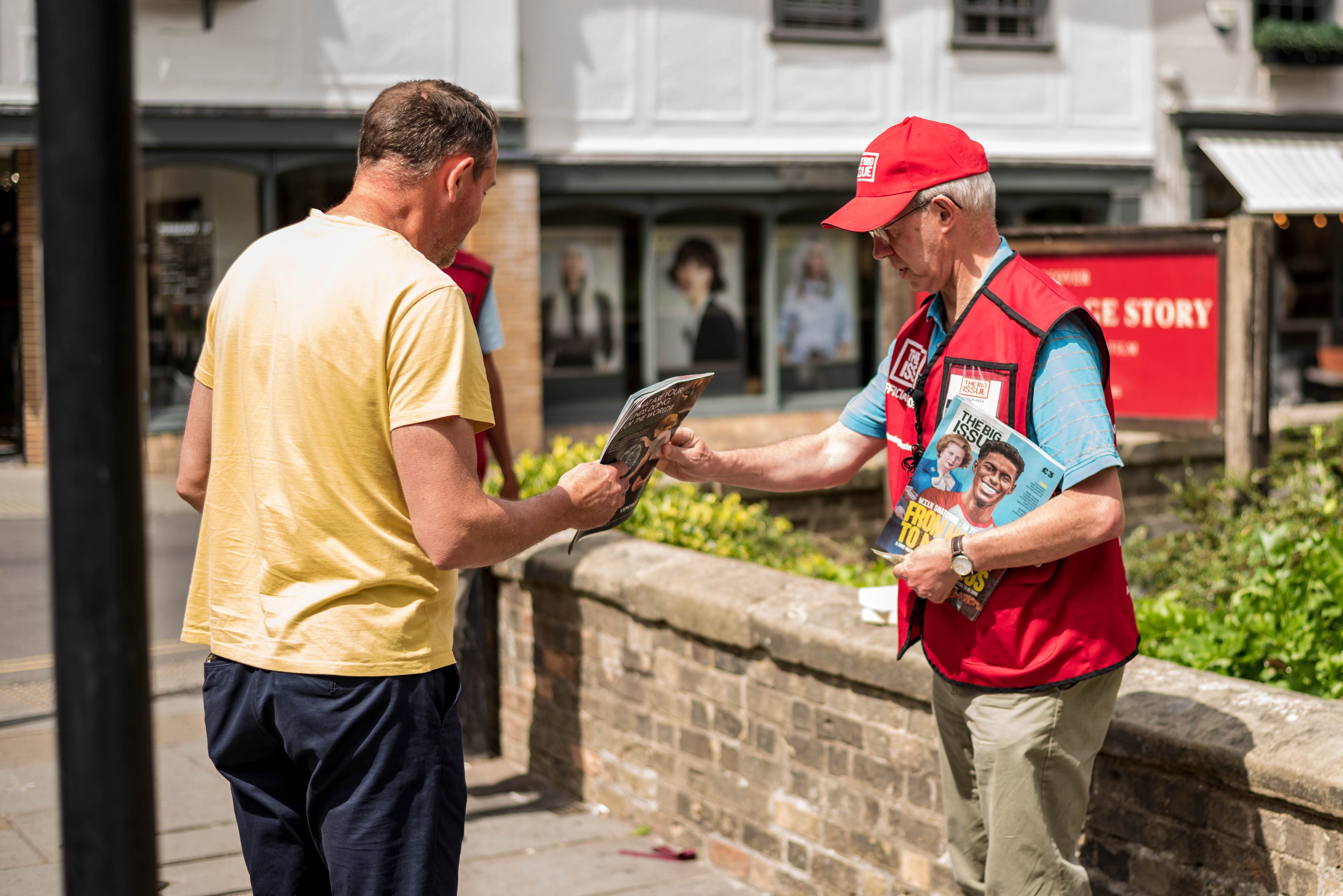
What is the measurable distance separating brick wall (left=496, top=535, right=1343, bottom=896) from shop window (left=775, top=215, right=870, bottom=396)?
37.3 feet

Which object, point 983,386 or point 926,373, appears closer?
point 983,386

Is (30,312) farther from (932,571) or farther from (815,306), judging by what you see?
(932,571)

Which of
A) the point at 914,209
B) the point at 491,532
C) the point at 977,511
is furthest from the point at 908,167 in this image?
the point at 491,532

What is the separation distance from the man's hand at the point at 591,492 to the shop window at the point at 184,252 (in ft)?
39.9

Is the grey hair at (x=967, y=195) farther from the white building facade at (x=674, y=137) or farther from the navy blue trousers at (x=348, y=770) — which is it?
the white building facade at (x=674, y=137)

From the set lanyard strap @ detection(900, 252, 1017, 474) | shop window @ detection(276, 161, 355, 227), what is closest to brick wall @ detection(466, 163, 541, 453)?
shop window @ detection(276, 161, 355, 227)

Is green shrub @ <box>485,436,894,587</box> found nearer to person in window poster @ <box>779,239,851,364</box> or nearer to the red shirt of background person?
the red shirt of background person

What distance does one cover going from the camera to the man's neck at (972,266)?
2.78 meters

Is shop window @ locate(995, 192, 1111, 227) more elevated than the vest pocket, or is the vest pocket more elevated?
shop window @ locate(995, 192, 1111, 227)

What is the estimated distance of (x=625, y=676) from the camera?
4.88 metres

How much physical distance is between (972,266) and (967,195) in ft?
0.46

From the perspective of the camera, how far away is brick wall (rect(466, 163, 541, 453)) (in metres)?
14.2

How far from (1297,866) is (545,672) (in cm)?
306

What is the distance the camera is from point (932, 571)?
105 inches
